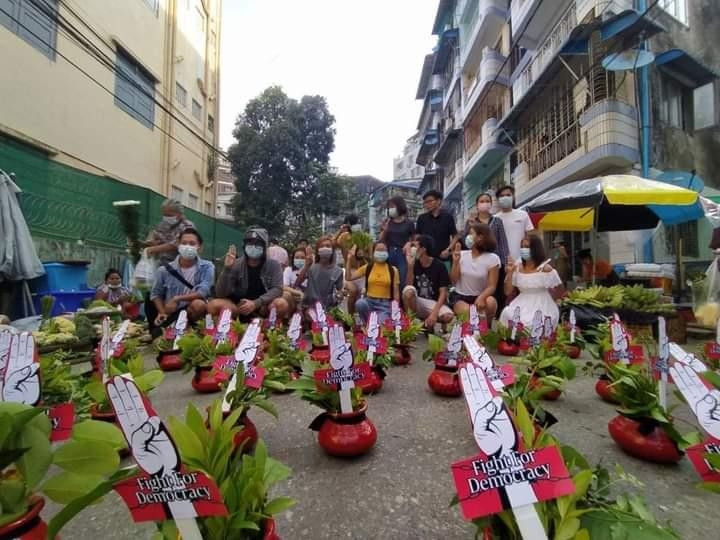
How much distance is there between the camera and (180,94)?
1310cm

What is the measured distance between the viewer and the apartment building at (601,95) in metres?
8.16

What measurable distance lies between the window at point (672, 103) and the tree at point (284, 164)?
1247 cm

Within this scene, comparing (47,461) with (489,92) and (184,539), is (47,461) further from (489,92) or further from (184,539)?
(489,92)

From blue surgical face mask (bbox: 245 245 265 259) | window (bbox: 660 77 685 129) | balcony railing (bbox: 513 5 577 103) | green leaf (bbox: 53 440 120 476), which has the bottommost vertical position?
green leaf (bbox: 53 440 120 476)

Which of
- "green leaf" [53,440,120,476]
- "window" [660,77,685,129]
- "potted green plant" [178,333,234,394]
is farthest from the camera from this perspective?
"window" [660,77,685,129]

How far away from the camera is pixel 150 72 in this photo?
36.8 ft

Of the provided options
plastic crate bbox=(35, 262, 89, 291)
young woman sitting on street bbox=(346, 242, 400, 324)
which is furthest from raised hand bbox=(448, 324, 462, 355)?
plastic crate bbox=(35, 262, 89, 291)

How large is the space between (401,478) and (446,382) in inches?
37.9

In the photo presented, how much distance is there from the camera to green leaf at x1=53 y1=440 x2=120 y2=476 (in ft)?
2.54

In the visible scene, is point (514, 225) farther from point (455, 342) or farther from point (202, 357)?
point (202, 357)

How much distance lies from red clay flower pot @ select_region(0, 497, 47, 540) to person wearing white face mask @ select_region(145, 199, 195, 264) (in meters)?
4.09

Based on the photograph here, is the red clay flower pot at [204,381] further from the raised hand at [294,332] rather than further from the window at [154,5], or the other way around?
the window at [154,5]

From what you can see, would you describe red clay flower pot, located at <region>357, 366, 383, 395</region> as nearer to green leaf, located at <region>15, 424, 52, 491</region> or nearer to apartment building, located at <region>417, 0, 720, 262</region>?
green leaf, located at <region>15, 424, 52, 491</region>

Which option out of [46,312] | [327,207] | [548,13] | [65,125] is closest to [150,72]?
[65,125]
